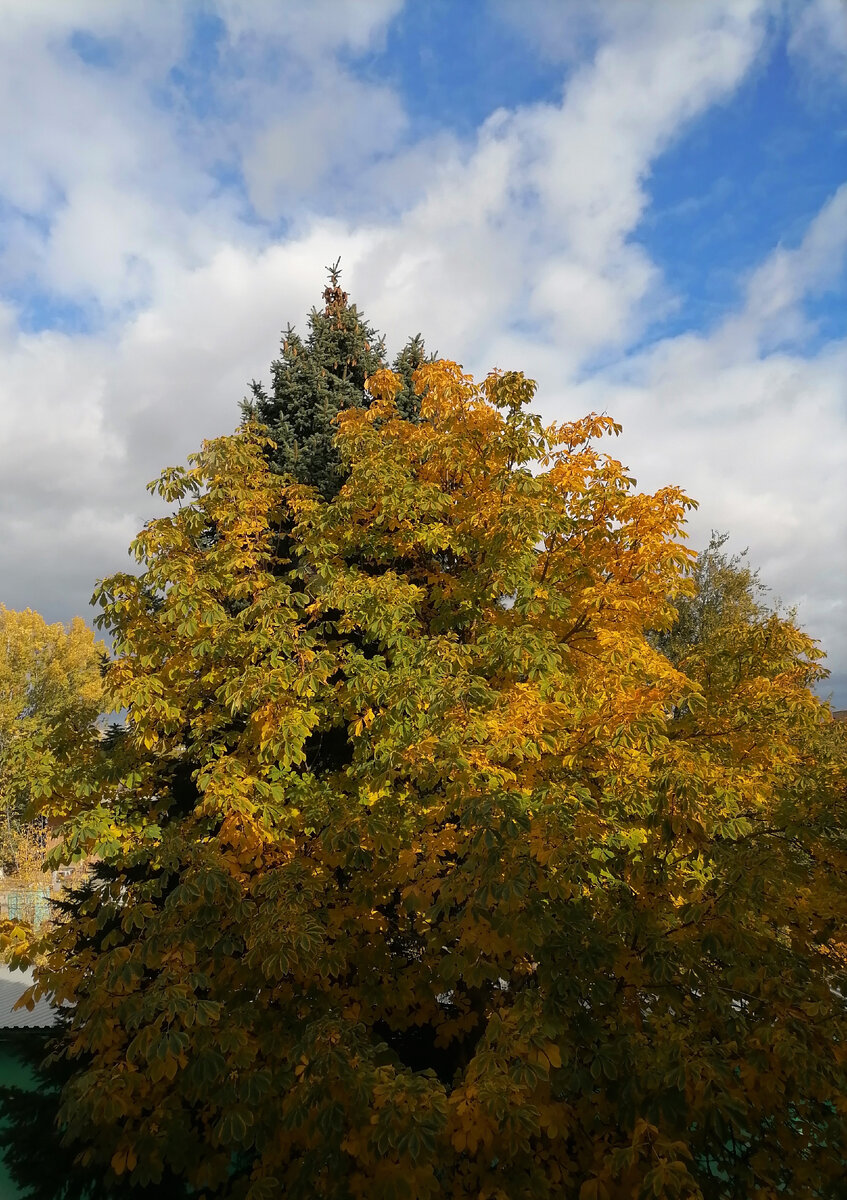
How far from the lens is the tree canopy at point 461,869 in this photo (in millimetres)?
3781

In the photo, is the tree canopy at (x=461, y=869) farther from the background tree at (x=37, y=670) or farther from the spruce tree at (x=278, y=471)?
the background tree at (x=37, y=670)

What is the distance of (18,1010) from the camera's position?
50.9 ft

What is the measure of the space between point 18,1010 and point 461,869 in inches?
652

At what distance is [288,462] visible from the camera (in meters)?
14.0

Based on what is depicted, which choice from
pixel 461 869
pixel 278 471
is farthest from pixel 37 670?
pixel 461 869

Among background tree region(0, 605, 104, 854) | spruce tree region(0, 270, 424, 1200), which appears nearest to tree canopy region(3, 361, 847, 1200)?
spruce tree region(0, 270, 424, 1200)

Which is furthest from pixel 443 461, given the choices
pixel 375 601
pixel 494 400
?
pixel 375 601

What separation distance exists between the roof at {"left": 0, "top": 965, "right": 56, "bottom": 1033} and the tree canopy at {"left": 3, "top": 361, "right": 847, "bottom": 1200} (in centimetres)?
837

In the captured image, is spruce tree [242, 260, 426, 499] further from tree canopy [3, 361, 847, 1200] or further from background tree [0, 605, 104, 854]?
background tree [0, 605, 104, 854]

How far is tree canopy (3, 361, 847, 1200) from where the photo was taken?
3781 mm

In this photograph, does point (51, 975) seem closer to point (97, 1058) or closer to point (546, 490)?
point (97, 1058)

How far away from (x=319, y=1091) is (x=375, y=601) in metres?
4.29

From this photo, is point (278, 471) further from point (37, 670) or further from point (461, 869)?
point (37, 670)

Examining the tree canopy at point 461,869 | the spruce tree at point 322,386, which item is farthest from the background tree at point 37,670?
the tree canopy at point 461,869
